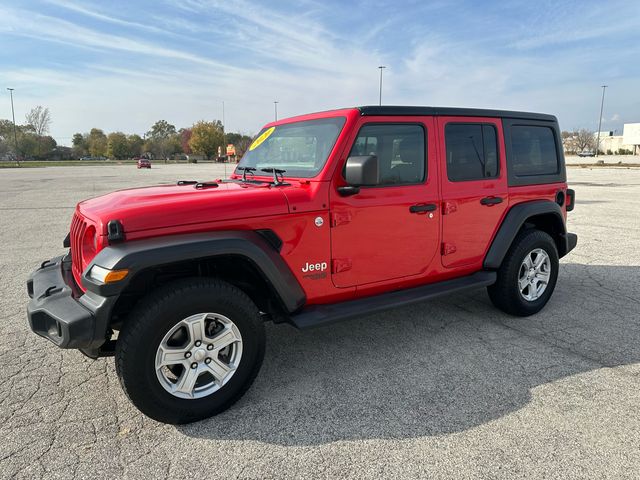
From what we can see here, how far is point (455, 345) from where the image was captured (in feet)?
12.1

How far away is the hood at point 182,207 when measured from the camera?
2479 mm

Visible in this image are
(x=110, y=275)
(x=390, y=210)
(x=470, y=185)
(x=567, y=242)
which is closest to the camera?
(x=110, y=275)

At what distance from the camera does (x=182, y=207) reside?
2580 mm

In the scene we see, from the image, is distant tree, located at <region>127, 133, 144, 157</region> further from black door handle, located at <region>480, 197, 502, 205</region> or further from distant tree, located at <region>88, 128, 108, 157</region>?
black door handle, located at <region>480, 197, 502, 205</region>

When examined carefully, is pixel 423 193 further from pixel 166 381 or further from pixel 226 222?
pixel 166 381

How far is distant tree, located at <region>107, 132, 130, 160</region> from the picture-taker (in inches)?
3787

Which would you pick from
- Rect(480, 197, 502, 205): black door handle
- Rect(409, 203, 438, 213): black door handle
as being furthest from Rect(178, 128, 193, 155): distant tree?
Rect(409, 203, 438, 213): black door handle

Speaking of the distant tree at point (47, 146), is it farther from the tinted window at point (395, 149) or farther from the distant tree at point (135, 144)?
the tinted window at point (395, 149)

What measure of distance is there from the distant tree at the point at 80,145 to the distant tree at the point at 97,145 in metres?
1.53

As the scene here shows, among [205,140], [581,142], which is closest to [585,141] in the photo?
[581,142]

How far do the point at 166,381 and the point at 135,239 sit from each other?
0.87 metres

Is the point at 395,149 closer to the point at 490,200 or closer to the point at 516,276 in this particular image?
the point at 490,200

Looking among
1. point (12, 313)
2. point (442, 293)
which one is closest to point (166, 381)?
point (442, 293)

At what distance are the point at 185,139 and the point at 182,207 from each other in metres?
116
